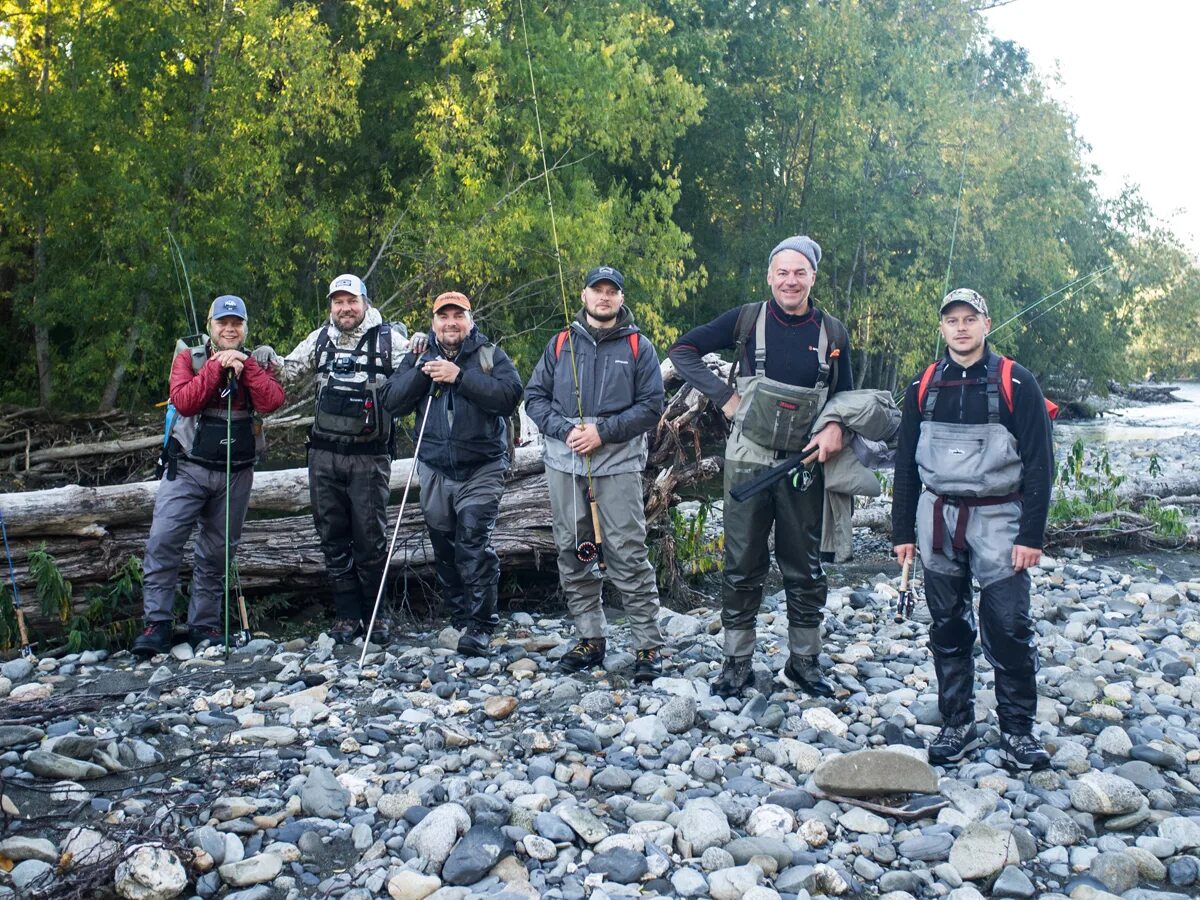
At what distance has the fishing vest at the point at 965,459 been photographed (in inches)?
193

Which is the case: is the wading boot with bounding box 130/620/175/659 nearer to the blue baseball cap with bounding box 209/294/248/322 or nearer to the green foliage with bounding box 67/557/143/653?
the green foliage with bounding box 67/557/143/653

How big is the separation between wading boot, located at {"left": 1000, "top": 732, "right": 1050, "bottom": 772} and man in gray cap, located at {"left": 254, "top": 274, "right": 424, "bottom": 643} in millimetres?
4124

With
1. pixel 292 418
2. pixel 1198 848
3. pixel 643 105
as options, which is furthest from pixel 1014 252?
pixel 1198 848

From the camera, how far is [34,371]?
18.2 m

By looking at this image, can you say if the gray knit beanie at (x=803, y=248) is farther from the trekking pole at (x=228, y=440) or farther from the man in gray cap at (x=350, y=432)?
the trekking pole at (x=228, y=440)

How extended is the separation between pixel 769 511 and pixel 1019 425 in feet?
4.84

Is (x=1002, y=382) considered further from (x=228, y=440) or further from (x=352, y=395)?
(x=228, y=440)

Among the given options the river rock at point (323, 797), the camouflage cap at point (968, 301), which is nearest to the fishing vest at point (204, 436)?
the river rock at point (323, 797)

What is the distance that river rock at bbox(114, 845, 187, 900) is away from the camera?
154 inches

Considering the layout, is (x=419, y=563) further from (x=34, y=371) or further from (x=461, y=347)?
(x=34, y=371)

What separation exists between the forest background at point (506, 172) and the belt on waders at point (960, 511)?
1.91 metres

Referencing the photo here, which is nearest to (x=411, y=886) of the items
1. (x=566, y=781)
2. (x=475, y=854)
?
(x=475, y=854)

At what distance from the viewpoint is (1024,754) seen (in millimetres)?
5086

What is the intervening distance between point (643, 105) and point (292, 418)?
12105 millimetres
